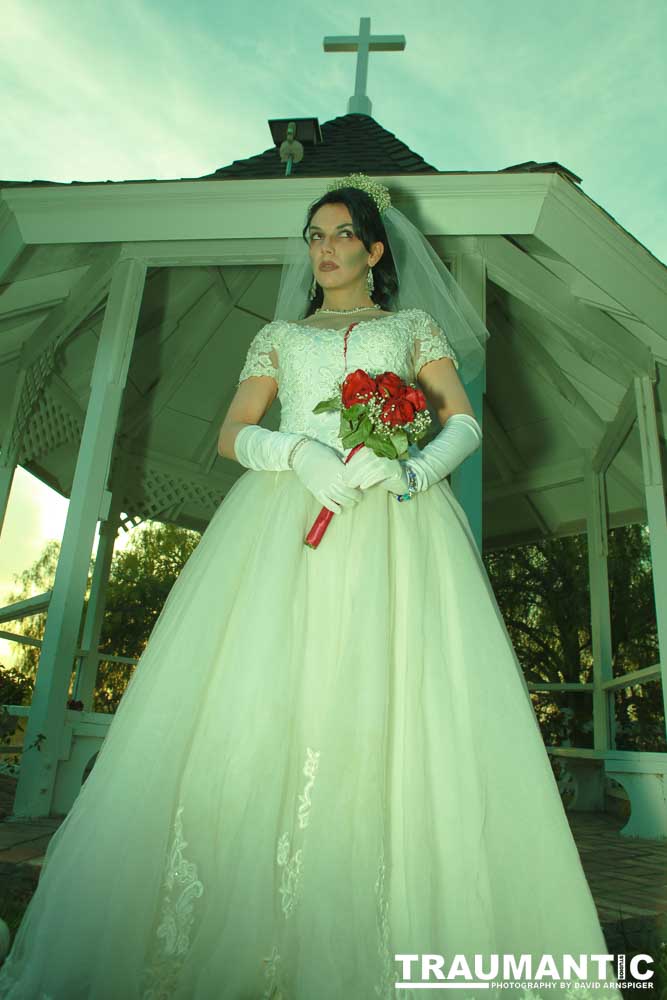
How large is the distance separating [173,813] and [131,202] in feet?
10.4

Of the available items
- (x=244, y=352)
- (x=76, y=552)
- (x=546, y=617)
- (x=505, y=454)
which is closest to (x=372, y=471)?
(x=76, y=552)

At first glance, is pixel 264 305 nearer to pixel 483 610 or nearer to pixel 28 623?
pixel 483 610

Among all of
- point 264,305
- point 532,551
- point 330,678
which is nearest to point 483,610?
point 330,678

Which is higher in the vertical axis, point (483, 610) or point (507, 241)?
point (507, 241)

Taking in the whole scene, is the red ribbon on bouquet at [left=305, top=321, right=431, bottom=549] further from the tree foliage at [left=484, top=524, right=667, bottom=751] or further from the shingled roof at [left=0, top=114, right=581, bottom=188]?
the tree foliage at [left=484, top=524, right=667, bottom=751]

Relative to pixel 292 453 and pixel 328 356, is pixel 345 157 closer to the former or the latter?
pixel 328 356

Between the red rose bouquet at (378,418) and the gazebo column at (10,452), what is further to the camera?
the gazebo column at (10,452)

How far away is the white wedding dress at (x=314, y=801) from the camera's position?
145cm

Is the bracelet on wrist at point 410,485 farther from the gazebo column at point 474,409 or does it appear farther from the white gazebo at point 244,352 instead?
the white gazebo at point 244,352

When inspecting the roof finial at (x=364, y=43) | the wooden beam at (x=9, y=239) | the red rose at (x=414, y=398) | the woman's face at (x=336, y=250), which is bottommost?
the red rose at (x=414, y=398)

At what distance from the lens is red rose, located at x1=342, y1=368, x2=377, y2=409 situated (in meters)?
2.02

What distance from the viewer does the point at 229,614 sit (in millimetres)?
1957

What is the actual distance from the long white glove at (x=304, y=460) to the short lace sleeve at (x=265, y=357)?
14.0 inches

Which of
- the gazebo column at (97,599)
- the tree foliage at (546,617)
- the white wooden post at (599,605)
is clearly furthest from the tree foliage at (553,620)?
the gazebo column at (97,599)
